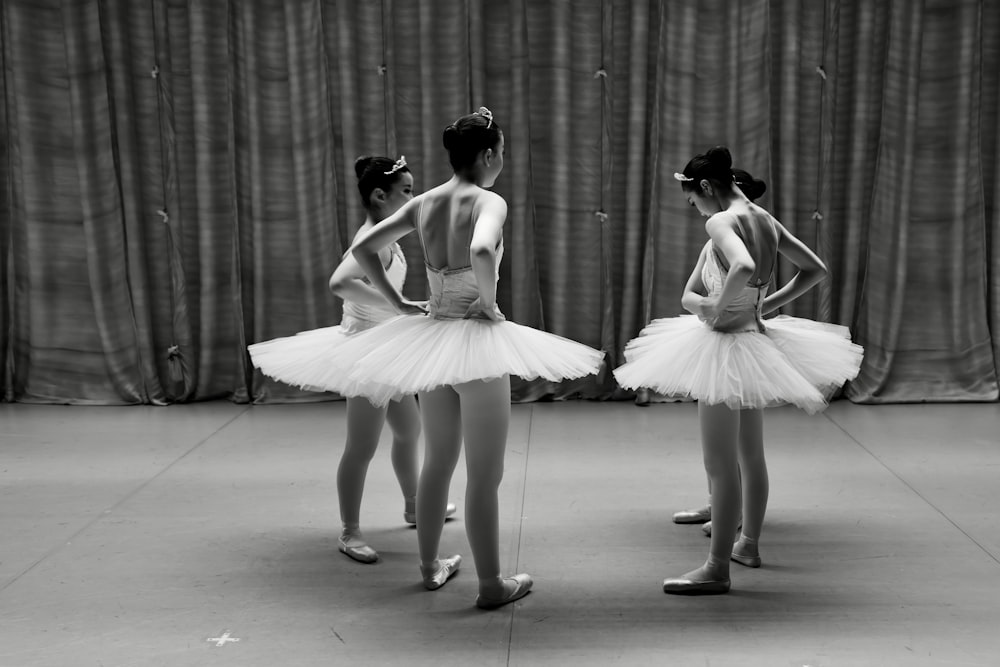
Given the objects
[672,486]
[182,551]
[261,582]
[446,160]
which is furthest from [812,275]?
[446,160]

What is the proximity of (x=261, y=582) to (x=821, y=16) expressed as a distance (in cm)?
448

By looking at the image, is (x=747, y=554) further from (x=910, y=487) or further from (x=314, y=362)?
(x=314, y=362)

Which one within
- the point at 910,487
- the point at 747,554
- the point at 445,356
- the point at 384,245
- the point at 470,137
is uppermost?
the point at 470,137

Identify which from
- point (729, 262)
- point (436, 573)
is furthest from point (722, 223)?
point (436, 573)

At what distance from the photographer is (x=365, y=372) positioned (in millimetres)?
2539

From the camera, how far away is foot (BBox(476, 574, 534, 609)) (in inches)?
105

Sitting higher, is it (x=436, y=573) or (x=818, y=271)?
(x=818, y=271)

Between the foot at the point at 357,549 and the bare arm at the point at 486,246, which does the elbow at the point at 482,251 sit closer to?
the bare arm at the point at 486,246

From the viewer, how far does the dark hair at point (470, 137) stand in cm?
252

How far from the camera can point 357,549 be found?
3111 mm

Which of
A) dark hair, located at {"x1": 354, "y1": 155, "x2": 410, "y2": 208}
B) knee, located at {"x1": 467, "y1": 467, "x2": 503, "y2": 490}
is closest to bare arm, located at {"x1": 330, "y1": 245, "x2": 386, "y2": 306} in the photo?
dark hair, located at {"x1": 354, "y1": 155, "x2": 410, "y2": 208}

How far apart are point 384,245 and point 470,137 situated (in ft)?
1.34

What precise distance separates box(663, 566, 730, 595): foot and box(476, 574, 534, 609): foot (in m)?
0.42

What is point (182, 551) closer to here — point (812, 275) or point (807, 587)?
point (807, 587)
